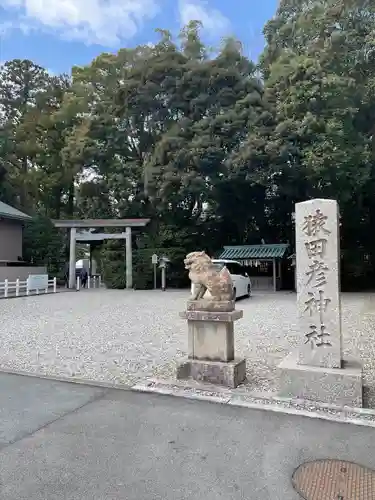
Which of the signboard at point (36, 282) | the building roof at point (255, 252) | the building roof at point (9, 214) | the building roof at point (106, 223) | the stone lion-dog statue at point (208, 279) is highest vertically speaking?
the building roof at point (9, 214)

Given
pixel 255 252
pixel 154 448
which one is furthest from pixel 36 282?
pixel 154 448

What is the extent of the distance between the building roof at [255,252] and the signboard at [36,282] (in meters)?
8.81

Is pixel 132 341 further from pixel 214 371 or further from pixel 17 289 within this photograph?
pixel 17 289

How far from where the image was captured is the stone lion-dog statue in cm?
470

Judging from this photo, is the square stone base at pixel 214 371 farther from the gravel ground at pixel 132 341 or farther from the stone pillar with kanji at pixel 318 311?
the stone pillar with kanji at pixel 318 311

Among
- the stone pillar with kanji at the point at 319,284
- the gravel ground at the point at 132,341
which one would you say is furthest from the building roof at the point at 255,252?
the stone pillar with kanji at the point at 319,284

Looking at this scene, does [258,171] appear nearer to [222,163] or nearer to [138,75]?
[222,163]

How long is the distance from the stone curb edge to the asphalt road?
0.10m

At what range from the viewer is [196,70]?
66.3 feet

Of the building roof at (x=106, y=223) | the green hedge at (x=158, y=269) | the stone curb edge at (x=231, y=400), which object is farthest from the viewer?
the green hedge at (x=158, y=269)

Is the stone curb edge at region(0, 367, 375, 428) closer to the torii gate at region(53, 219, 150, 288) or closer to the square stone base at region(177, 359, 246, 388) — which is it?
the square stone base at region(177, 359, 246, 388)

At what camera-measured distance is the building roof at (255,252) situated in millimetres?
19656

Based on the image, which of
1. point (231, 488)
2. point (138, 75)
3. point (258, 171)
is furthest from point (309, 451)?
point (138, 75)

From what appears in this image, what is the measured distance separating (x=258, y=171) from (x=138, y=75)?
8987 millimetres
